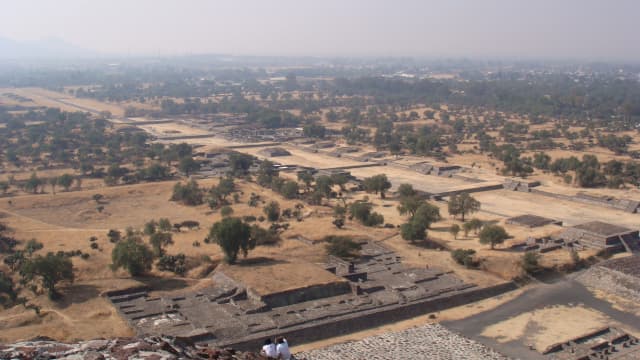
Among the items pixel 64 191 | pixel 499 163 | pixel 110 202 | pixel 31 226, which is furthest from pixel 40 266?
pixel 499 163

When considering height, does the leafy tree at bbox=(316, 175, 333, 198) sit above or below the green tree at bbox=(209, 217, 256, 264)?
below

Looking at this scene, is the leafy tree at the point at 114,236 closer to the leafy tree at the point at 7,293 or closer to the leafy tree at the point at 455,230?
the leafy tree at the point at 7,293

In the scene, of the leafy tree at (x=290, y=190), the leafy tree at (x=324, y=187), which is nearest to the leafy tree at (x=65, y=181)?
the leafy tree at (x=290, y=190)

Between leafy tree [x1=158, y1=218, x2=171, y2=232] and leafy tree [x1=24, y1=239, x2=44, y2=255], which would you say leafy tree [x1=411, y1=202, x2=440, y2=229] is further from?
leafy tree [x1=24, y1=239, x2=44, y2=255]

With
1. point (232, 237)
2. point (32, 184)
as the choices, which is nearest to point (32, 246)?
point (232, 237)

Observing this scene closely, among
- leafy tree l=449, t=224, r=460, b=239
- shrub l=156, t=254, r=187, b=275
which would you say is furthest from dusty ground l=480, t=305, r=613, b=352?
shrub l=156, t=254, r=187, b=275

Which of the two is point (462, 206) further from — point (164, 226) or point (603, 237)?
point (164, 226)

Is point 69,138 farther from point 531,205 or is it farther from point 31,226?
point 531,205
